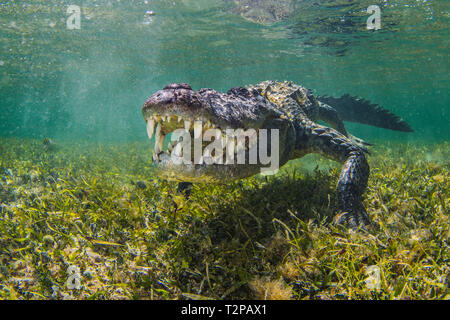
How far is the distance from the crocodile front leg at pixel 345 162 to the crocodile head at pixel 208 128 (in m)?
0.82

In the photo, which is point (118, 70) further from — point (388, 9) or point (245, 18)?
point (388, 9)

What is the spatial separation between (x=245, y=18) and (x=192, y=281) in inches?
572

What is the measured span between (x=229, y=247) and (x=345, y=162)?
187 cm

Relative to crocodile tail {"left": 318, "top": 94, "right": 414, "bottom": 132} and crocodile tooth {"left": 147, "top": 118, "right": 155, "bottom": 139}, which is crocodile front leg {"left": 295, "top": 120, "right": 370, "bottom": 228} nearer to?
crocodile tooth {"left": 147, "top": 118, "right": 155, "bottom": 139}

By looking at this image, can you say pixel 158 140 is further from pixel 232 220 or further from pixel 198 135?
pixel 232 220

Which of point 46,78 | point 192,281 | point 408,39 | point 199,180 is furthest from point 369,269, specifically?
point 46,78

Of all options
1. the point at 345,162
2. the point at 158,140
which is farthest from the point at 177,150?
the point at 345,162

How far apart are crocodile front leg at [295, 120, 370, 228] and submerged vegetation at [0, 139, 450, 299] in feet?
0.58

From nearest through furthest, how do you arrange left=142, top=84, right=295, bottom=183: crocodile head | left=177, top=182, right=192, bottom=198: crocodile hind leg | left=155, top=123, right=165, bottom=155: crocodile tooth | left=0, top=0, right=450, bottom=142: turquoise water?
left=142, top=84, right=295, bottom=183: crocodile head, left=155, top=123, right=165, bottom=155: crocodile tooth, left=177, top=182, right=192, bottom=198: crocodile hind leg, left=0, top=0, right=450, bottom=142: turquoise water

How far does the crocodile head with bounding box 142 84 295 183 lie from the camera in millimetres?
2012

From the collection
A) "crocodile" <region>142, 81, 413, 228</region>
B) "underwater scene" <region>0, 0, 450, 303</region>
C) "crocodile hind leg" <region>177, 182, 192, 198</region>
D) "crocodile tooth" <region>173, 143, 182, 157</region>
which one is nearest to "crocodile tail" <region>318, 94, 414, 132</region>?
"underwater scene" <region>0, 0, 450, 303</region>

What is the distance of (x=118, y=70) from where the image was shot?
2566 cm

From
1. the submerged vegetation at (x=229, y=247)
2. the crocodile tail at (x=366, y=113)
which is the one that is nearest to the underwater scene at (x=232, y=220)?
the submerged vegetation at (x=229, y=247)

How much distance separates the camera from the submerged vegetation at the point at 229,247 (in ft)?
5.70
